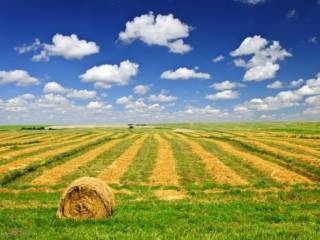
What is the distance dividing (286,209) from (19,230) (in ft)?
31.2

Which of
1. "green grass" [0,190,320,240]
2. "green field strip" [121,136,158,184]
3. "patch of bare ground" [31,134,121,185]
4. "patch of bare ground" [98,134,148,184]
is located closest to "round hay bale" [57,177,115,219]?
"green grass" [0,190,320,240]

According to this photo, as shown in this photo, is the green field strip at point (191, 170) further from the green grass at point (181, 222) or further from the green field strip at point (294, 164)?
the green field strip at point (294, 164)

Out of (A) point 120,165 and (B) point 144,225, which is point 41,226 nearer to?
(B) point 144,225

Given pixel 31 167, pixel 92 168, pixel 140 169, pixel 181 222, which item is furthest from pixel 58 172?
pixel 181 222

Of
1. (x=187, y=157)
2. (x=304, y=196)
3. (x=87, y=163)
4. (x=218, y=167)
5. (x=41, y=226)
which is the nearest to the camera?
(x=41, y=226)

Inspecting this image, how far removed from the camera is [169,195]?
18828 mm

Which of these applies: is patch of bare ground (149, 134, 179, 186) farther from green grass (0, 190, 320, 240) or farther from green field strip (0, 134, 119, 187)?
green field strip (0, 134, 119, 187)

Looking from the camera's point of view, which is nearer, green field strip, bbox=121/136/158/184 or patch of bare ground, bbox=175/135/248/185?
patch of bare ground, bbox=175/135/248/185

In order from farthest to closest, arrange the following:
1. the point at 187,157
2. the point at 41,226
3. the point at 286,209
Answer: the point at 187,157 < the point at 286,209 < the point at 41,226

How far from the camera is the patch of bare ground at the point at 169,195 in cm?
1806

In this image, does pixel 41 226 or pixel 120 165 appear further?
pixel 120 165

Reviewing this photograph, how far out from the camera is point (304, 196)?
58.9ft

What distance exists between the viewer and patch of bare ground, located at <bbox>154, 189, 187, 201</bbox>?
18.1 meters

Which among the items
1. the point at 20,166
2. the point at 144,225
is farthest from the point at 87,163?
the point at 144,225
